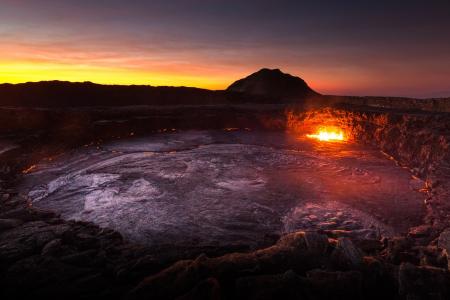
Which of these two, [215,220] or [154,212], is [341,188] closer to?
[215,220]

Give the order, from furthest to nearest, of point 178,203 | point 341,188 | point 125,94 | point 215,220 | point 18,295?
point 125,94
point 341,188
point 178,203
point 215,220
point 18,295

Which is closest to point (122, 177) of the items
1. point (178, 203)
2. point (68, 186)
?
point (68, 186)

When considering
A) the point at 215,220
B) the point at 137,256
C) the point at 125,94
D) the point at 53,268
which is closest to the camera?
the point at 53,268

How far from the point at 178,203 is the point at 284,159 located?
5.96m

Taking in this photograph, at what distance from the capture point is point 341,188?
383 inches

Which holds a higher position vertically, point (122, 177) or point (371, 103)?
point (371, 103)

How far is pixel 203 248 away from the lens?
5.36 metres

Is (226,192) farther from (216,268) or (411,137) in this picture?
(411,137)

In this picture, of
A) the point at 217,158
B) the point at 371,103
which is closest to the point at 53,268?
the point at 217,158

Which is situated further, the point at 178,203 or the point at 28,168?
the point at 28,168

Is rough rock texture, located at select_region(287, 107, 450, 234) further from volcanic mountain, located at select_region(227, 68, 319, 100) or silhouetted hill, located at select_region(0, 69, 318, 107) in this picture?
volcanic mountain, located at select_region(227, 68, 319, 100)

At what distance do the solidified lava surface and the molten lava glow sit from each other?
3167mm

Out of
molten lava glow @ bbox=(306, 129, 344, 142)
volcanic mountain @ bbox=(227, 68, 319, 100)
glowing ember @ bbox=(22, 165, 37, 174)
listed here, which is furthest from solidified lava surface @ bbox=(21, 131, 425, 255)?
volcanic mountain @ bbox=(227, 68, 319, 100)

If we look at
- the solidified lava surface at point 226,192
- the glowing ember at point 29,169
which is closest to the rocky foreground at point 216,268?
the solidified lava surface at point 226,192
